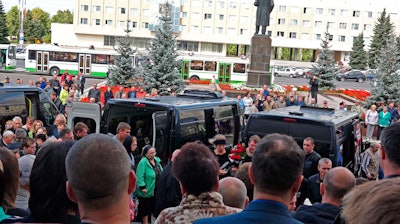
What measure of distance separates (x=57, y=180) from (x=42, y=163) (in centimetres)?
18

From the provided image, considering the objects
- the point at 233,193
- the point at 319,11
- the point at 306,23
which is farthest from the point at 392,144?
the point at 319,11

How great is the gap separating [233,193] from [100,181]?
6.81 ft

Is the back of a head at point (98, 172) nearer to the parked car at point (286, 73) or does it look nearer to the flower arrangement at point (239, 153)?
the flower arrangement at point (239, 153)

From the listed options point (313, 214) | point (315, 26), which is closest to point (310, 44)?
point (315, 26)

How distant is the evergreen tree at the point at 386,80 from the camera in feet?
105

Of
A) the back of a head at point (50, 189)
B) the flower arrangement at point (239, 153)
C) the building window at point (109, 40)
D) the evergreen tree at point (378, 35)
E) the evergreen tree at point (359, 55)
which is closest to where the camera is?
the back of a head at point (50, 189)

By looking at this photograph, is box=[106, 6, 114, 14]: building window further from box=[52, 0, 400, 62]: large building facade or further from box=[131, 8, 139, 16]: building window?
box=[131, 8, 139, 16]: building window

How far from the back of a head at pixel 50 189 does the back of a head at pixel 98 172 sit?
2.76ft

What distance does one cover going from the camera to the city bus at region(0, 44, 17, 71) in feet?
170

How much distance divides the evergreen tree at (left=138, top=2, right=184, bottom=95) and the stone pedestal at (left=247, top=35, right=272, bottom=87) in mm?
4524

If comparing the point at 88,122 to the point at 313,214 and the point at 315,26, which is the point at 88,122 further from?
the point at 315,26

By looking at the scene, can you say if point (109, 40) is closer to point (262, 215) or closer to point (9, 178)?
point (9, 178)

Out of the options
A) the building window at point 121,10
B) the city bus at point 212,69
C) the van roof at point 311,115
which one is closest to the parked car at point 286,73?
the city bus at point 212,69

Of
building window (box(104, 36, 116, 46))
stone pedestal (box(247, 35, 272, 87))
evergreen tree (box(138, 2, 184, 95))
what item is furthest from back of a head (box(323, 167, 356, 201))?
building window (box(104, 36, 116, 46))
